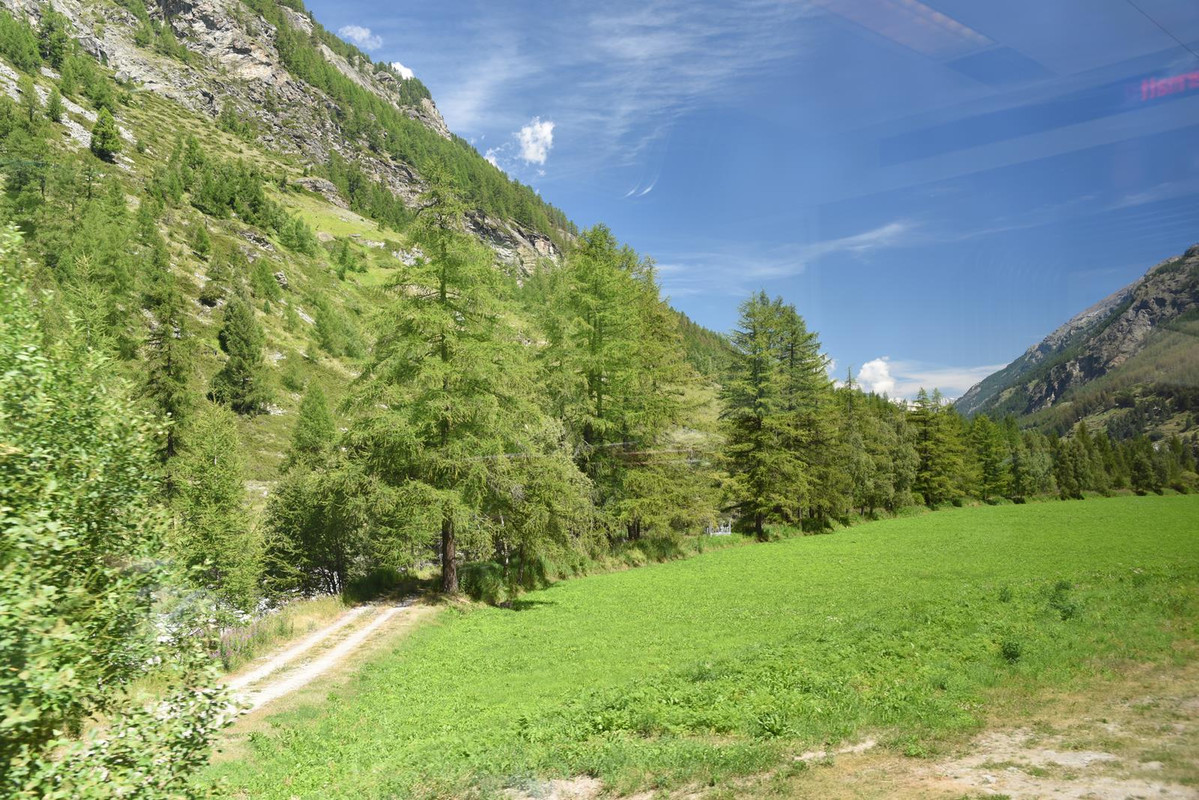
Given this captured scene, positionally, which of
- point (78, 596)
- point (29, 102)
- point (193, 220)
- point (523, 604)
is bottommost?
point (523, 604)

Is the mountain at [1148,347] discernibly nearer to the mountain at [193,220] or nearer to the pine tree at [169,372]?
the mountain at [193,220]

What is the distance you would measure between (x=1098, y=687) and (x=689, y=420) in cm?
2467

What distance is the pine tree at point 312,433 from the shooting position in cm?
3494

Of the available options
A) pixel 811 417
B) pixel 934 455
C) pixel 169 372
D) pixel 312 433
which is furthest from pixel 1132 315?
pixel 934 455

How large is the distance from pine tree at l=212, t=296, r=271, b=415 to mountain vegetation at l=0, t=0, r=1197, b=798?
32 cm

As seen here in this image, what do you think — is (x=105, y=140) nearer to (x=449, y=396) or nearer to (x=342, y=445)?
(x=342, y=445)

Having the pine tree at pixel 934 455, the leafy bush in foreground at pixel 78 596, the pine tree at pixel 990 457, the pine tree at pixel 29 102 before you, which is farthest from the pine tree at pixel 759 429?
the pine tree at pixel 29 102

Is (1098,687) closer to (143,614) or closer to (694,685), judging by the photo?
(694,685)

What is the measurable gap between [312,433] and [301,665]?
1248 inches

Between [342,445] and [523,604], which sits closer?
[342,445]

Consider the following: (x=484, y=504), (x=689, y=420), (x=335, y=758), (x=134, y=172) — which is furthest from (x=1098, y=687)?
(x=134, y=172)

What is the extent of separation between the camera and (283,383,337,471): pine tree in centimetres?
3494

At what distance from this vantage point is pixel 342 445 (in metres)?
21.5

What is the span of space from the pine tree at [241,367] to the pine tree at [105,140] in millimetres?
67435
